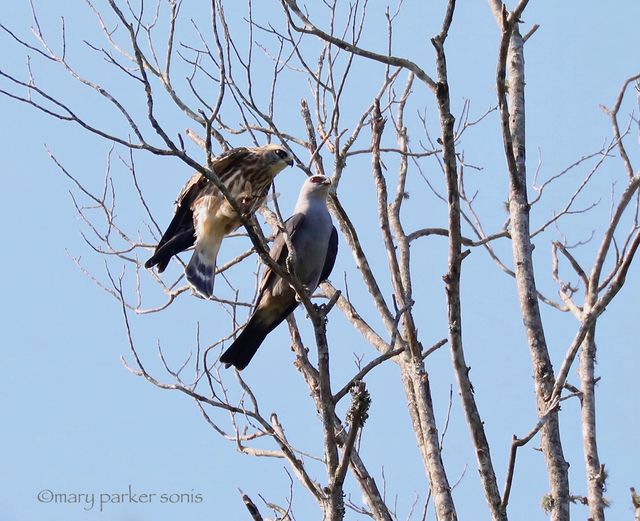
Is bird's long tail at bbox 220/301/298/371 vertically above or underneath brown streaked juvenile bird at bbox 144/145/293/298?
underneath

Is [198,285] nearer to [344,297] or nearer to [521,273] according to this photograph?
[344,297]

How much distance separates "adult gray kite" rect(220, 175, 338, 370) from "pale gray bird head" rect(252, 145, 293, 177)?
0.19m

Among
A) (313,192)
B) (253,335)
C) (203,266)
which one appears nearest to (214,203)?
(203,266)

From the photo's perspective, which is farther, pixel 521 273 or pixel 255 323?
pixel 255 323

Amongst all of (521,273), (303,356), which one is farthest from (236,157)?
(521,273)

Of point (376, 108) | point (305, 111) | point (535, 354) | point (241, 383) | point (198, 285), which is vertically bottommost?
point (535, 354)

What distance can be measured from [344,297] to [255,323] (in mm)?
629

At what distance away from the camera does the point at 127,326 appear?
210 inches

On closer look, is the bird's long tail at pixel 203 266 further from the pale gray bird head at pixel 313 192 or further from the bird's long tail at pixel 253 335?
the pale gray bird head at pixel 313 192

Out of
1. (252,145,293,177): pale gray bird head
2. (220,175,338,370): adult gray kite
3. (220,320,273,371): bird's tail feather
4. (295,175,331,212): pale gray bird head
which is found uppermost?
(252,145,293,177): pale gray bird head

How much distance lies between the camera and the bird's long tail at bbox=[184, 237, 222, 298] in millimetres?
5766

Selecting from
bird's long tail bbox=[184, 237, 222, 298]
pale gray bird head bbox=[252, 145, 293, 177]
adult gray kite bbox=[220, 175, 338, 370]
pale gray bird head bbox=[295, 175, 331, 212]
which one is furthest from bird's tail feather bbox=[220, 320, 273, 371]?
pale gray bird head bbox=[252, 145, 293, 177]

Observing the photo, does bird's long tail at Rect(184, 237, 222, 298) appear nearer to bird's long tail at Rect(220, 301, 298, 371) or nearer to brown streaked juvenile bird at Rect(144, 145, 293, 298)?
brown streaked juvenile bird at Rect(144, 145, 293, 298)

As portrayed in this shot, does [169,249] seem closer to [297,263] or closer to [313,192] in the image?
[297,263]
